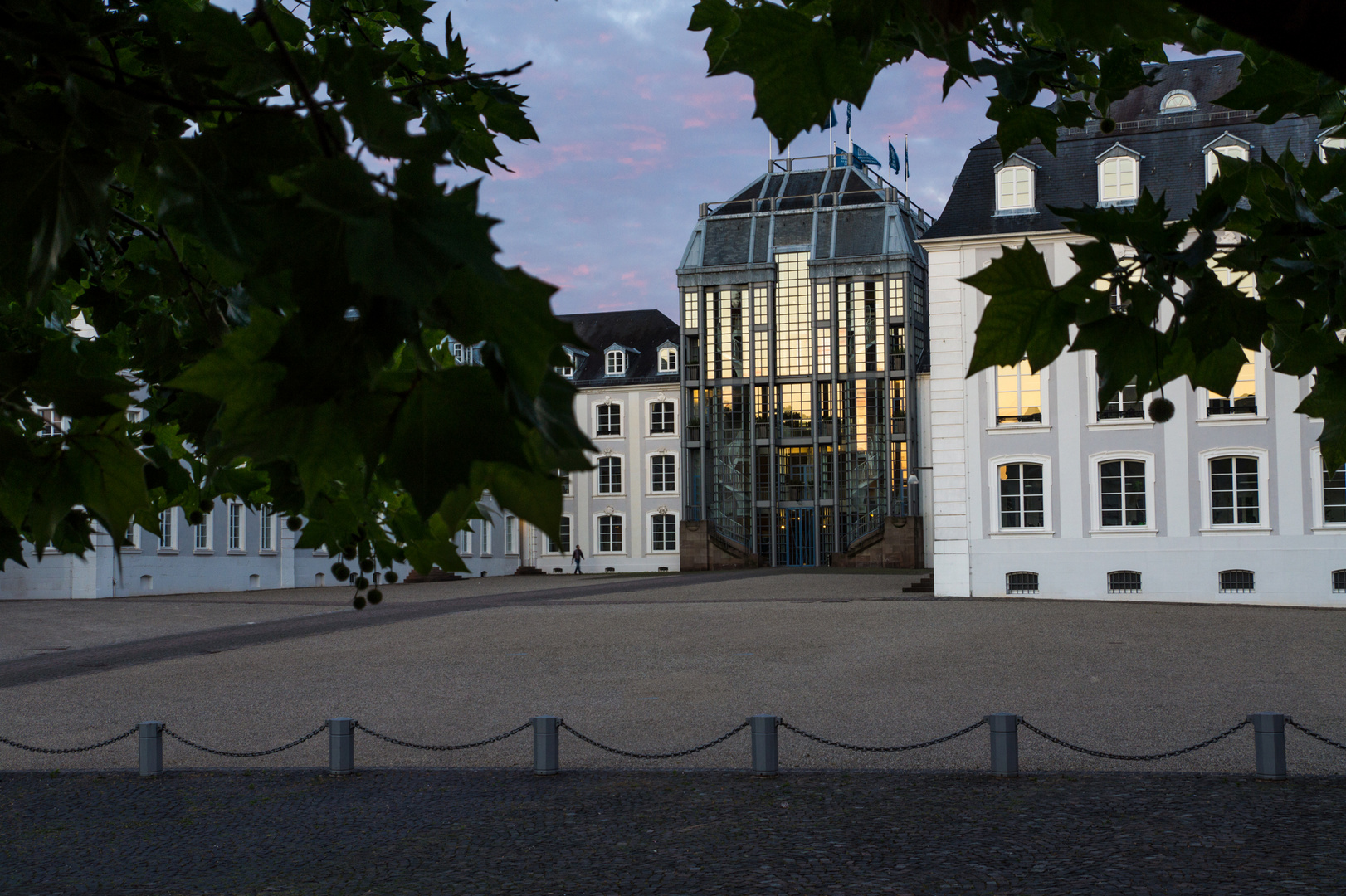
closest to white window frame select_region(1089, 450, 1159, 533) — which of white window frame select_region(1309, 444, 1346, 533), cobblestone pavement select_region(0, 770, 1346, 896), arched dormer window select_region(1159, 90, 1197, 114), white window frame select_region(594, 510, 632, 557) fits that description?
white window frame select_region(1309, 444, 1346, 533)

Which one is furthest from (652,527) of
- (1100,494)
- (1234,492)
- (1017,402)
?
(1234,492)

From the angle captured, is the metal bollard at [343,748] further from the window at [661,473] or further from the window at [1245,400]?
the window at [661,473]

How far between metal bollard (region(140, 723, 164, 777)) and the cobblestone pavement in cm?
13

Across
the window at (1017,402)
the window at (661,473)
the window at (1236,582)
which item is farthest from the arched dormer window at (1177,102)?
the window at (661,473)

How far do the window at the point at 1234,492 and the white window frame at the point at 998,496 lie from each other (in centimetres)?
342

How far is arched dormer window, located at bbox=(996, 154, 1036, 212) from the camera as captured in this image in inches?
1130

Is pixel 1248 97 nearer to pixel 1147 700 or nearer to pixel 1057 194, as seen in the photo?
pixel 1147 700

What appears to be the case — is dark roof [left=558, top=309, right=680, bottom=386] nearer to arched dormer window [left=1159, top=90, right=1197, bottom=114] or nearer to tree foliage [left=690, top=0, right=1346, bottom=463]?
arched dormer window [left=1159, top=90, right=1197, bottom=114]

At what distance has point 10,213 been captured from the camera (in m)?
1.13

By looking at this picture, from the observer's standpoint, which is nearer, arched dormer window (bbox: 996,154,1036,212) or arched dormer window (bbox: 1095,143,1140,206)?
arched dormer window (bbox: 1095,143,1140,206)

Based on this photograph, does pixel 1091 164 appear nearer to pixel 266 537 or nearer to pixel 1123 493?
pixel 1123 493

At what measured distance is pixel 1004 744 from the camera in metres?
9.91

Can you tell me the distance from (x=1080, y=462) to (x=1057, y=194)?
6.26 meters

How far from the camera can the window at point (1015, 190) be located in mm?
28703
